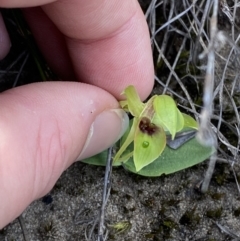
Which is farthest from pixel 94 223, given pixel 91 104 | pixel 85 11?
pixel 85 11

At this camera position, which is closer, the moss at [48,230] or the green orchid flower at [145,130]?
the green orchid flower at [145,130]

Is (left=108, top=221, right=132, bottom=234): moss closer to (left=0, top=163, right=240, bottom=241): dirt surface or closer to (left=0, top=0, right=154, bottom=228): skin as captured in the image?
(left=0, top=163, right=240, bottom=241): dirt surface

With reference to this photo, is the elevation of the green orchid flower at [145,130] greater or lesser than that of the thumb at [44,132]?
lesser

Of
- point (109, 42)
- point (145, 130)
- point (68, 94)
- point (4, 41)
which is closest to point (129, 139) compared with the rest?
point (145, 130)

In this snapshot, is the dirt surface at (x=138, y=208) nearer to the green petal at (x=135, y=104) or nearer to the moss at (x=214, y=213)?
the moss at (x=214, y=213)

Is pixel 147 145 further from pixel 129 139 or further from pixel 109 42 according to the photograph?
pixel 109 42

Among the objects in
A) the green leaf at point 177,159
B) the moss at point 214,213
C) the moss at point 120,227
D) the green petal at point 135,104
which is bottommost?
the moss at point 214,213

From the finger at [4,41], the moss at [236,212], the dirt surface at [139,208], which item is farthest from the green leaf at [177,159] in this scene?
the finger at [4,41]
